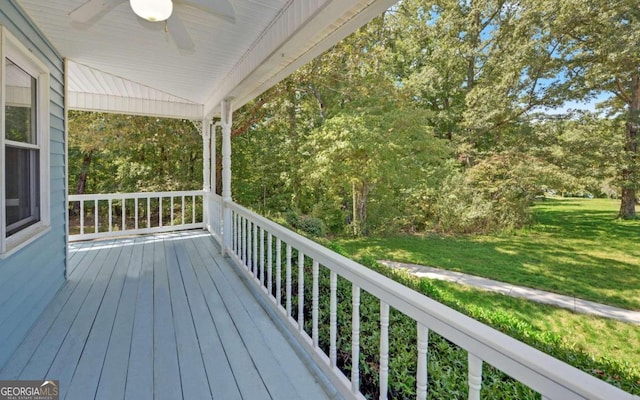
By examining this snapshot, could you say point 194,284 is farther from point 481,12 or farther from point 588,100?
point 481,12

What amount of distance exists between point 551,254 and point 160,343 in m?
9.04

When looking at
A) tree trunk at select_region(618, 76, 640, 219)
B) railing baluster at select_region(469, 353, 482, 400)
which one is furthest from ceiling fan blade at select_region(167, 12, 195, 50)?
tree trunk at select_region(618, 76, 640, 219)

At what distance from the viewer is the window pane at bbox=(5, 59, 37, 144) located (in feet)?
7.50

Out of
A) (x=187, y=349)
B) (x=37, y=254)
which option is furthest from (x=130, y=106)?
(x=187, y=349)

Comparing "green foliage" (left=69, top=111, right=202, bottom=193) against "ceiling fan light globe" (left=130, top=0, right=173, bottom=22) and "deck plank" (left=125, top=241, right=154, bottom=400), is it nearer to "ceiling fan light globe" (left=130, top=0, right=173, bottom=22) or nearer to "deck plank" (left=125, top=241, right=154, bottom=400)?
"deck plank" (left=125, top=241, right=154, bottom=400)

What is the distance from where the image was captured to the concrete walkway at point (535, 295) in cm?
508

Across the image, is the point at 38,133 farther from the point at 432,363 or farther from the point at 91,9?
the point at 432,363

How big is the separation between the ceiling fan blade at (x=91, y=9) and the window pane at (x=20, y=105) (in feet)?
1.93

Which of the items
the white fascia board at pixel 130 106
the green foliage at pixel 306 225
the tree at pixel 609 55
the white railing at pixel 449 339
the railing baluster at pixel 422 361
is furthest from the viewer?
the tree at pixel 609 55

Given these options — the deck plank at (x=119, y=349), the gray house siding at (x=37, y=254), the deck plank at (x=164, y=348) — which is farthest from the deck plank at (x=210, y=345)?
the gray house siding at (x=37, y=254)

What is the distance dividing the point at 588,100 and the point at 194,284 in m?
13.1

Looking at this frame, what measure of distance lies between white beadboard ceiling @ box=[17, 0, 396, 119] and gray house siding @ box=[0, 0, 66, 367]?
188mm

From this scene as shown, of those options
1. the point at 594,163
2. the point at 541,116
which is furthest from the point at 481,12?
the point at 594,163

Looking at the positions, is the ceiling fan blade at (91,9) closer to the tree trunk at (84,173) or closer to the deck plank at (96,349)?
the deck plank at (96,349)
